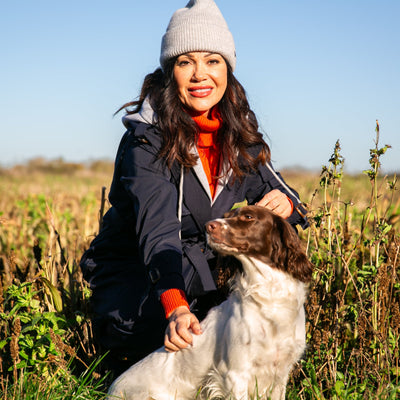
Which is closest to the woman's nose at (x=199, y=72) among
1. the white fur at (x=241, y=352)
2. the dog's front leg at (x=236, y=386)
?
the white fur at (x=241, y=352)

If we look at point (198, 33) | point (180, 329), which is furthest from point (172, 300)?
point (198, 33)

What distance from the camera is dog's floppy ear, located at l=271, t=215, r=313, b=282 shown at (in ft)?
8.74

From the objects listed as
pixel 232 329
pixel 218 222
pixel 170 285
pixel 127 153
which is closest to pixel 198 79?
pixel 127 153

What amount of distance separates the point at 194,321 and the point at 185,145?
1142 millimetres

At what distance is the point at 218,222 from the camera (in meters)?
2.58

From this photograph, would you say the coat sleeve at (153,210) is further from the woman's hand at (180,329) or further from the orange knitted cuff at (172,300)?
the woman's hand at (180,329)

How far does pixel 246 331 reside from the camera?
99.7 inches

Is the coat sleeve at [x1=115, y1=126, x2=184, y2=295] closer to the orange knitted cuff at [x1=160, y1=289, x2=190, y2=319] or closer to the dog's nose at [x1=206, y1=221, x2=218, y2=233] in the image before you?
the orange knitted cuff at [x1=160, y1=289, x2=190, y2=319]

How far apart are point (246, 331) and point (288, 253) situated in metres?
0.45

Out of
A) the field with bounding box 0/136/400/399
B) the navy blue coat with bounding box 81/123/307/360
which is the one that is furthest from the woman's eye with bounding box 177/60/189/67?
the field with bounding box 0/136/400/399

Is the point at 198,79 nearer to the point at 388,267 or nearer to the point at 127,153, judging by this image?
the point at 127,153

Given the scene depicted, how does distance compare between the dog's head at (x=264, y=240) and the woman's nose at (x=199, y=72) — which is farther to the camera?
the woman's nose at (x=199, y=72)

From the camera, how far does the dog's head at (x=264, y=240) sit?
260 cm

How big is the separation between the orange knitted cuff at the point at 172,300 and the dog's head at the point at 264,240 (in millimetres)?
325
